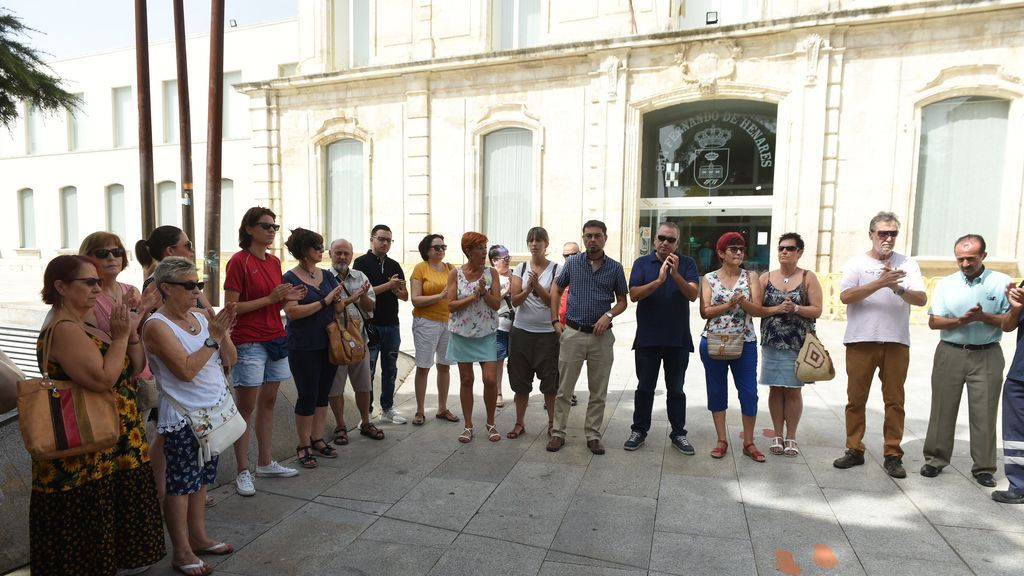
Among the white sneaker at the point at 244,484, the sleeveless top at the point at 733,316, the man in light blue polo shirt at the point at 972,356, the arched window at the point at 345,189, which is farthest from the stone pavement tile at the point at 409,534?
the arched window at the point at 345,189

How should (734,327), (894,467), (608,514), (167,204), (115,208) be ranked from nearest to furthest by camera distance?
(608,514)
(894,467)
(734,327)
(167,204)
(115,208)

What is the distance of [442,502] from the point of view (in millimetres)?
3883

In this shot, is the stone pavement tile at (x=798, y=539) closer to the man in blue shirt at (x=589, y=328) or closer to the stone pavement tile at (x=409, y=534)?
the man in blue shirt at (x=589, y=328)

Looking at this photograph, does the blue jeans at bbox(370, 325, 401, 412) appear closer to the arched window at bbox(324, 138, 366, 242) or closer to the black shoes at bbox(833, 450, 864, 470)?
the black shoes at bbox(833, 450, 864, 470)

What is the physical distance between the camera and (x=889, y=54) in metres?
12.0

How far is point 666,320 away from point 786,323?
0.97 metres

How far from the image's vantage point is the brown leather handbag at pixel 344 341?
176 inches

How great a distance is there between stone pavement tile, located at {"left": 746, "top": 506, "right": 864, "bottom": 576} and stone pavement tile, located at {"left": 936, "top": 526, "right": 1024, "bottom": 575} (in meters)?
0.59

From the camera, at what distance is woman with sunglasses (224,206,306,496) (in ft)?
13.0

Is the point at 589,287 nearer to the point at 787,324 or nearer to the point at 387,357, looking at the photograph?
the point at 787,324

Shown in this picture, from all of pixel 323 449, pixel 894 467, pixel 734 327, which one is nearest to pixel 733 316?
pixel 734 327

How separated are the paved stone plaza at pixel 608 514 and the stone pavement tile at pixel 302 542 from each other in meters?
0.01

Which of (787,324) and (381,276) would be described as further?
(381,276)

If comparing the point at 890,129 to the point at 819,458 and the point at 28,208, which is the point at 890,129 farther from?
the point at 28,208
